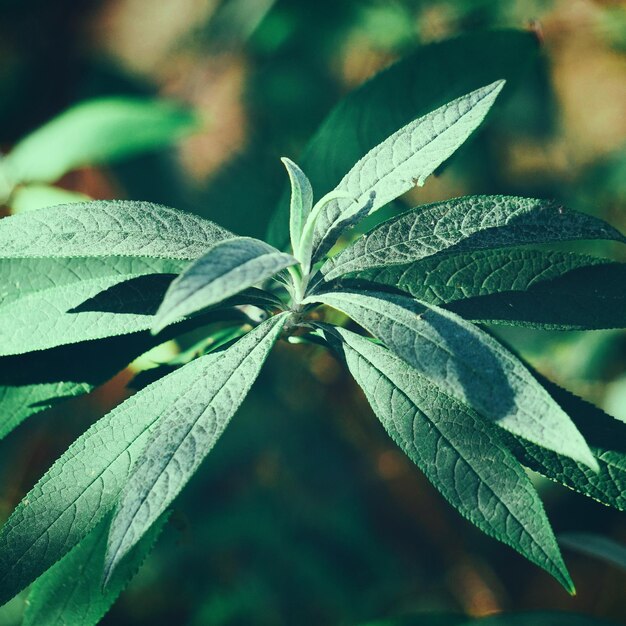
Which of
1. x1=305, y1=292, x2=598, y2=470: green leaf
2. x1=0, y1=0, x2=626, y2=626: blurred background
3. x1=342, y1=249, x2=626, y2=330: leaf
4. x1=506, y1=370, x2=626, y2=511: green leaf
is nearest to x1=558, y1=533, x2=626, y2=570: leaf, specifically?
x1=506, y1=370, x2=626, y2=511: green leaf

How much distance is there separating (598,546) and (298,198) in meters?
0.78

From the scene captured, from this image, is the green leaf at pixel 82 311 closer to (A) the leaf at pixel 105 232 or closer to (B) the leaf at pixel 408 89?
(A) the leaf at pixel 105 232

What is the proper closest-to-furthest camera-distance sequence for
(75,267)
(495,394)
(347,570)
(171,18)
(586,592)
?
(495,394), (75,267), (347,570), (586,592), (171,18)

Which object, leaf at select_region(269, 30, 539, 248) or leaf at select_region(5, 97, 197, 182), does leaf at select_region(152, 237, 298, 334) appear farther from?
leaf at select_region(5, 97, 197, 182)

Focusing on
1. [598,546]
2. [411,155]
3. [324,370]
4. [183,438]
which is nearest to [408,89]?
[411,155]

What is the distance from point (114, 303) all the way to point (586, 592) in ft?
6.09

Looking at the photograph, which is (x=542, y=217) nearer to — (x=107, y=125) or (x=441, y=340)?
(x=441, y=340)

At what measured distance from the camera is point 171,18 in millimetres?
2533

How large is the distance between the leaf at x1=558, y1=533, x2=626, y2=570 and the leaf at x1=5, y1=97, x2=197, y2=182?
1097mm

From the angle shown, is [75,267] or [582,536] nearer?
[75,267]

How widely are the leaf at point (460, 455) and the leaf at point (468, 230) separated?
0.11m

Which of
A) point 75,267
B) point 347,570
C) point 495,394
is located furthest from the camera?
point 347,570

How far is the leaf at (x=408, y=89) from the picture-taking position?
0.93m

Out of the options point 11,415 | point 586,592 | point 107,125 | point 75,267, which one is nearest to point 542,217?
point 75,267
